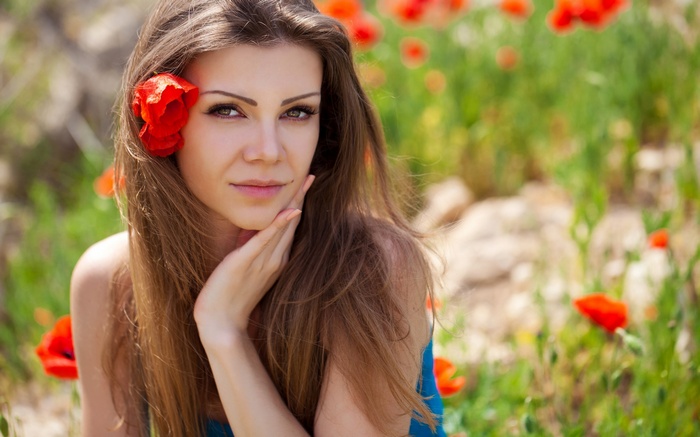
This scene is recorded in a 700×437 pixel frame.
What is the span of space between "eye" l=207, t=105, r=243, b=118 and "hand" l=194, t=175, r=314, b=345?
224 millimetres

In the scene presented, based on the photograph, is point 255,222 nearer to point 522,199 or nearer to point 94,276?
point 94,276

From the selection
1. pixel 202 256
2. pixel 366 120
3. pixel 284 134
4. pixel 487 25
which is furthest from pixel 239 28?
pixel 487 25

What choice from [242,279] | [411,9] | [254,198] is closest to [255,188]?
[254,198]

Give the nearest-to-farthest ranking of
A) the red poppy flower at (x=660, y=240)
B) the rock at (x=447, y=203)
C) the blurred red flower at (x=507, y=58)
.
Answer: the red poppy flower at (x=660, y=240), the rock at (x=447, y=203), the blurred red flower at (x=507, y=58)

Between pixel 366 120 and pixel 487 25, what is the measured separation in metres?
3.31

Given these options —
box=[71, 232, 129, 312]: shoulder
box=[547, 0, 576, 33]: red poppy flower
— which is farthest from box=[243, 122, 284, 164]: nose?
box=[547, 0, 576, 33]: red poppy flower

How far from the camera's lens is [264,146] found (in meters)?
1.63

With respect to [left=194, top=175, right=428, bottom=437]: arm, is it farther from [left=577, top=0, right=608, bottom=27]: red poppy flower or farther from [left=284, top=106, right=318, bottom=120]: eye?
[left=577, top=0, right=608, bottom=27]: red poppy flower

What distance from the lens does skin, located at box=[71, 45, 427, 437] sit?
5.39 ft

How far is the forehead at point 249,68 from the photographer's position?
163 centimetres

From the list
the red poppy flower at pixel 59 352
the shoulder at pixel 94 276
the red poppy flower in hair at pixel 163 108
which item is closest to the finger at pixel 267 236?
the red poppy flower in hair at pixel 163 108

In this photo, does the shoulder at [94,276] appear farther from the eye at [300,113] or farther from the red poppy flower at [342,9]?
the red poppy flower at [342,9]

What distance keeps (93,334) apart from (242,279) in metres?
0.45

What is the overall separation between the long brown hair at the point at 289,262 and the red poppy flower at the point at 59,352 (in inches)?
4.2
